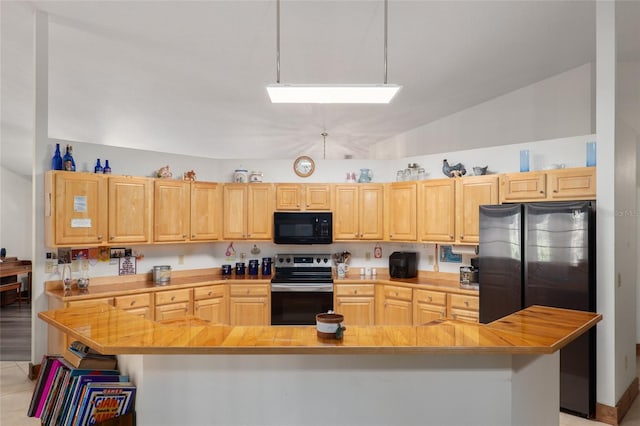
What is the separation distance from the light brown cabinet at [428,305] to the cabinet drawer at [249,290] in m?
1.83

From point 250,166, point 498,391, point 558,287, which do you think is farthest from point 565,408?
point 250,166

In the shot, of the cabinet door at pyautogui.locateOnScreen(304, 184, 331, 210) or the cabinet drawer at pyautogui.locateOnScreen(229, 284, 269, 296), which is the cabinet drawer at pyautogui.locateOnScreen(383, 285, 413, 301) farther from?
the cabinet drawer at pyautogui.locateOnScreen(229, 284, 269, 296)

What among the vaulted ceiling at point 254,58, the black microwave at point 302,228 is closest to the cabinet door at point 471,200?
the vaulted ceiling at point 254,58

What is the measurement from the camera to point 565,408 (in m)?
3.14

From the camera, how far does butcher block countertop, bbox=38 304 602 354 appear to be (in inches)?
65.0

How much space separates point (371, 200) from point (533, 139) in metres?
2.09

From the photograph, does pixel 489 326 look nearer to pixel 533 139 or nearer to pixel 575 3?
pixel 575 3

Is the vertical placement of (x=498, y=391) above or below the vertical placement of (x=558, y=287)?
below

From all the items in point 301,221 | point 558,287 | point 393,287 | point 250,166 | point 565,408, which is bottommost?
point 565,408

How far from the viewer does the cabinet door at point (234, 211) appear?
5086mm

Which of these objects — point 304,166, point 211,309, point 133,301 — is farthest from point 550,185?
point 133,301

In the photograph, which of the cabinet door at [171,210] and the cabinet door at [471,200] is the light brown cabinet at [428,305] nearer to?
the cabinet door at [471,200]

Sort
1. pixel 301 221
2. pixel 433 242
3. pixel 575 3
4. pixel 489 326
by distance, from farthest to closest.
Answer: pixel 301 221, pixel 433 242, pixel 575 3, pixel 489 326

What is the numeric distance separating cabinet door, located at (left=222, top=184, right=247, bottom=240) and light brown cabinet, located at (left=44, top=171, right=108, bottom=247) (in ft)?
4.73
